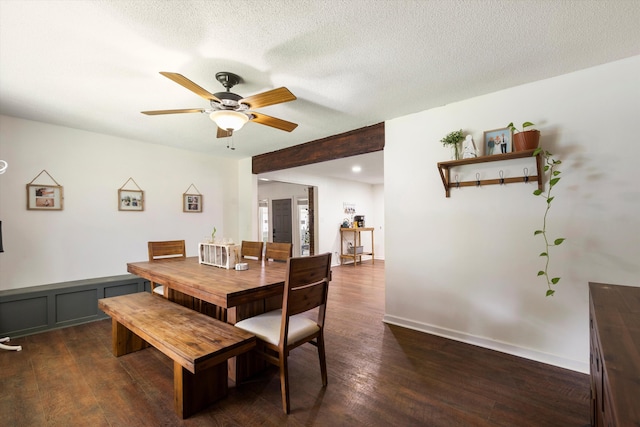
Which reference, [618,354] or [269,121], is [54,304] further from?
[618,354]

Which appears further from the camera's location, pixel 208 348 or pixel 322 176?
pixel 322 176

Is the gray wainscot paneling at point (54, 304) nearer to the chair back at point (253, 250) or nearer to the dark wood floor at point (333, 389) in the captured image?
the dark wood floor at point (333, 389)

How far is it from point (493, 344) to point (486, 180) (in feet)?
4.86

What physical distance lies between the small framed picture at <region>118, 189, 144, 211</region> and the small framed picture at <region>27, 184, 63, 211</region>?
61 centimetres

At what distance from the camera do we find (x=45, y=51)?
1.89 metres

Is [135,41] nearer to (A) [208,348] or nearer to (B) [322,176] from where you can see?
(A) [208,348]

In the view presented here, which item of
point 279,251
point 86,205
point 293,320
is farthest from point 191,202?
point 293,320

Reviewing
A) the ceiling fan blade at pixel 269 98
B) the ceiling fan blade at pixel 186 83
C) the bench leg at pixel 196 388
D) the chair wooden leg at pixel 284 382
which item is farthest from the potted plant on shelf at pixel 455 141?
the bench leg at pixel 196 388

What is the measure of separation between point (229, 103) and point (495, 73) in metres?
2.07

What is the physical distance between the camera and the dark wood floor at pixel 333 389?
1670 millimetres

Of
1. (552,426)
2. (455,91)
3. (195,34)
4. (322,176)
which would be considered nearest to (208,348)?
(195,34)

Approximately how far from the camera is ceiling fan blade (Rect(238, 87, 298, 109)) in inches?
74.8

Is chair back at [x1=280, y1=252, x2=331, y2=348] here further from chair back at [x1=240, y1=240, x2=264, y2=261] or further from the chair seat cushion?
chair back at [x1=240, y1=240, x2=264, y2=261]

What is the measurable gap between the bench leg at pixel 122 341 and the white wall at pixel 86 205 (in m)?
1.65
